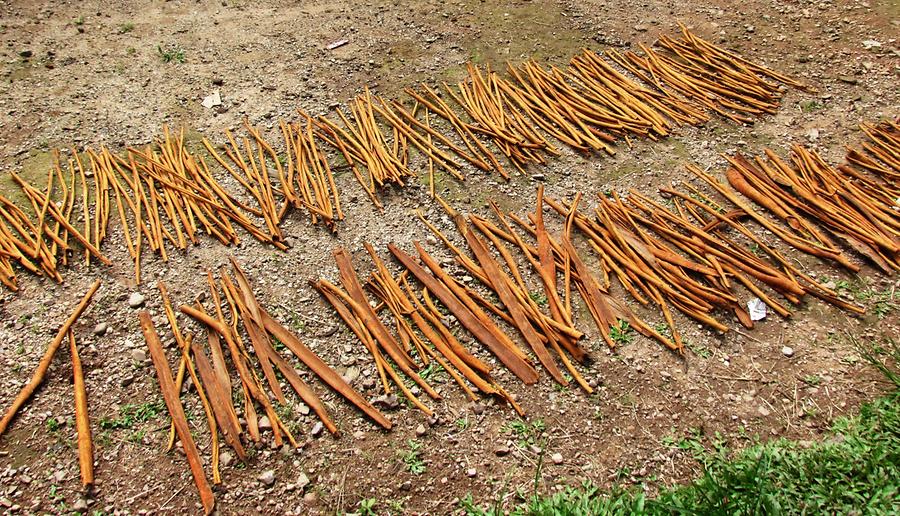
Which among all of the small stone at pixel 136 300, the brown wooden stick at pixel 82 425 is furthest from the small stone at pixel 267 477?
the small stone at pixel 136 300

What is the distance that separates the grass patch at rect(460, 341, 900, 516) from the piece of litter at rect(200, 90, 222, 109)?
4.39m

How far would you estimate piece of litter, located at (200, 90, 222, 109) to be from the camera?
5568 millimetres

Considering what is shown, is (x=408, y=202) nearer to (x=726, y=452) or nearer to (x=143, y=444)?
(x=143, y=444)

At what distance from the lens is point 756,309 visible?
389 centimetres

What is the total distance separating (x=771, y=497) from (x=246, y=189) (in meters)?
4.13

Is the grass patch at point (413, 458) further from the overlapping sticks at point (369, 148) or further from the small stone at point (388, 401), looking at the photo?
the overlapping sticks at point (369, 148)

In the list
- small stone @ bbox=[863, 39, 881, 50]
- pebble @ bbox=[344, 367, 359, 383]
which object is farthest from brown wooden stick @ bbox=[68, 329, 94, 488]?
small stone @ bbox=[863, 39, 881, 50]

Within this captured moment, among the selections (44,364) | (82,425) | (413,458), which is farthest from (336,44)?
(413,458)

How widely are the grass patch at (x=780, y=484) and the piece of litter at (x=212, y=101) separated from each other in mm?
4393

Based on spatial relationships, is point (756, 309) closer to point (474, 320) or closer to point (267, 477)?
point (474, 320)

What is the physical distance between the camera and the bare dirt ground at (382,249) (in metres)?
3.16

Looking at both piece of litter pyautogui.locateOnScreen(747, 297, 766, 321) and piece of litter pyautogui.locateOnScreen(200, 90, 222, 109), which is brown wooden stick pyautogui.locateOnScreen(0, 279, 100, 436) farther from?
piece of litter pyautogui.locateOnScreen(747, 297, 766, 321)

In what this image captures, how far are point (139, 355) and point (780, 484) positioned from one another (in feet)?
12.2

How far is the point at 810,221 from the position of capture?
4469 millimetres
